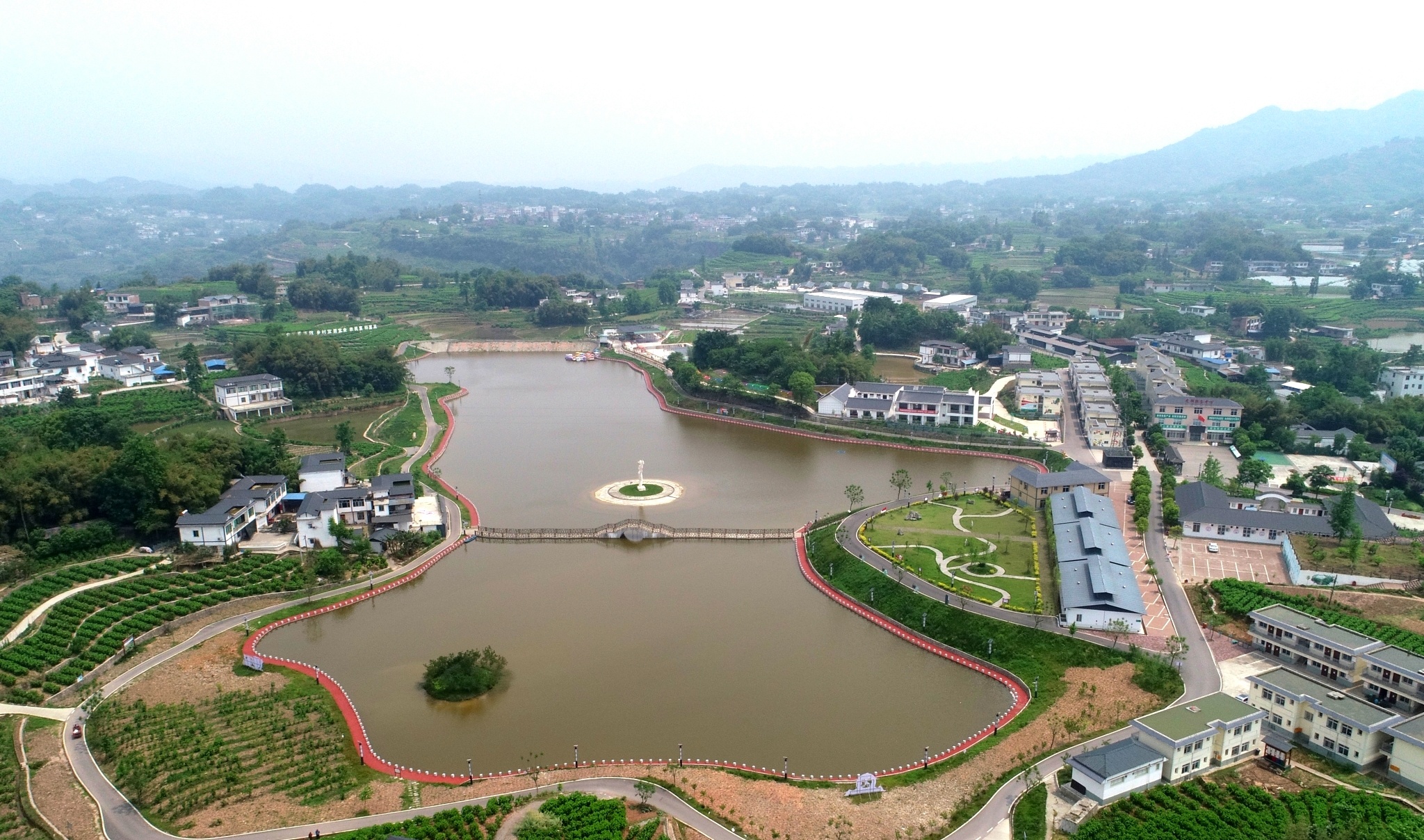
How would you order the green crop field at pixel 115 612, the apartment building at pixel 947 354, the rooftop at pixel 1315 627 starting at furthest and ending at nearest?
1. the apartment building at pixel 947 354
2. the green crop field at pixel 115 612
3. the rooftop at pixel 1315 627

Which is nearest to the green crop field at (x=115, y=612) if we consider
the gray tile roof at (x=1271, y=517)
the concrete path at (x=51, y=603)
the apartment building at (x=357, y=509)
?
the concrete path at (x=51, y=603)

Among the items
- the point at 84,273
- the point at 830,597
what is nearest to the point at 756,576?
the point at 830,597

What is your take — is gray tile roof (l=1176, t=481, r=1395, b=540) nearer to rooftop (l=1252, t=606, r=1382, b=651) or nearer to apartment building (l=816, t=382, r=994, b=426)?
rooftop (l=1252, t=606, r=1382, b=651)

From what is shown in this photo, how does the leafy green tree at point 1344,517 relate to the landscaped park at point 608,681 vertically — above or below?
above

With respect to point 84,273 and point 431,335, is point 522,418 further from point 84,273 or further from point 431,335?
point 84,273

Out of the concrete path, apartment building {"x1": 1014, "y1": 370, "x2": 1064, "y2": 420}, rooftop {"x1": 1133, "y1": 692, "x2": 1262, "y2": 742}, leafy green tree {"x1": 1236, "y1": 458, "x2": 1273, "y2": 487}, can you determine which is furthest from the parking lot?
the concrete path

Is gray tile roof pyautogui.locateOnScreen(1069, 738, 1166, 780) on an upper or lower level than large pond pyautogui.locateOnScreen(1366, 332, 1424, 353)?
lower

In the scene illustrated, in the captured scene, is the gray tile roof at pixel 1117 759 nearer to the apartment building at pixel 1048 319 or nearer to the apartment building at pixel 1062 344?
the apartment building at pixel 1062 344
